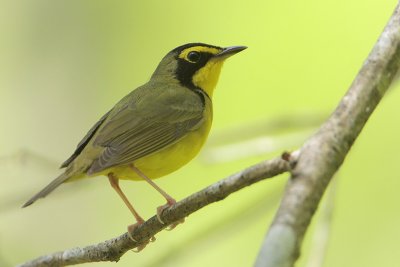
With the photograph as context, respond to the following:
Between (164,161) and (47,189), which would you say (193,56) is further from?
(47,189)

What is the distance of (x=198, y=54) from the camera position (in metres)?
5.53

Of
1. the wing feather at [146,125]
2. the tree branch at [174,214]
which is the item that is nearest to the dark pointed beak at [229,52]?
the wing feather at [146,125]

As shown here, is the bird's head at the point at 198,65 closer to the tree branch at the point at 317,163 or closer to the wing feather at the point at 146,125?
the wing feather at the point at 146,125

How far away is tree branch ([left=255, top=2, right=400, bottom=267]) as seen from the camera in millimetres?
1833

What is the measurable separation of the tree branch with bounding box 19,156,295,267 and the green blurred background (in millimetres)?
770

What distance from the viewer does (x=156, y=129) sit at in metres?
4.90

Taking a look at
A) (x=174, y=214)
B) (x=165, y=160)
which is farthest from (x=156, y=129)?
(x=174, y=214)

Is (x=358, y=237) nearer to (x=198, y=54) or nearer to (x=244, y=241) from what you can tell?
(x=244, y=241)

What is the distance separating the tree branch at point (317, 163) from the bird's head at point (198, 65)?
2.88 m

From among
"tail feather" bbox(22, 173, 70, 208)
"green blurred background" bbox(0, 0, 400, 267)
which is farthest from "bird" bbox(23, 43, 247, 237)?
"green blurred background" bbox(0, 0, 400, 267)

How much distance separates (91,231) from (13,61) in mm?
2471

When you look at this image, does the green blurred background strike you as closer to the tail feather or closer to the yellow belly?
the yellow belly

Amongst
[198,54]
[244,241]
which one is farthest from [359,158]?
[198,54]

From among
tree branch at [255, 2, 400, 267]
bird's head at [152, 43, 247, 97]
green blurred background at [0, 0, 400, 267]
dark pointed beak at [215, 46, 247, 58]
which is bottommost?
green blurred background at [0, 0, 400, 267]
